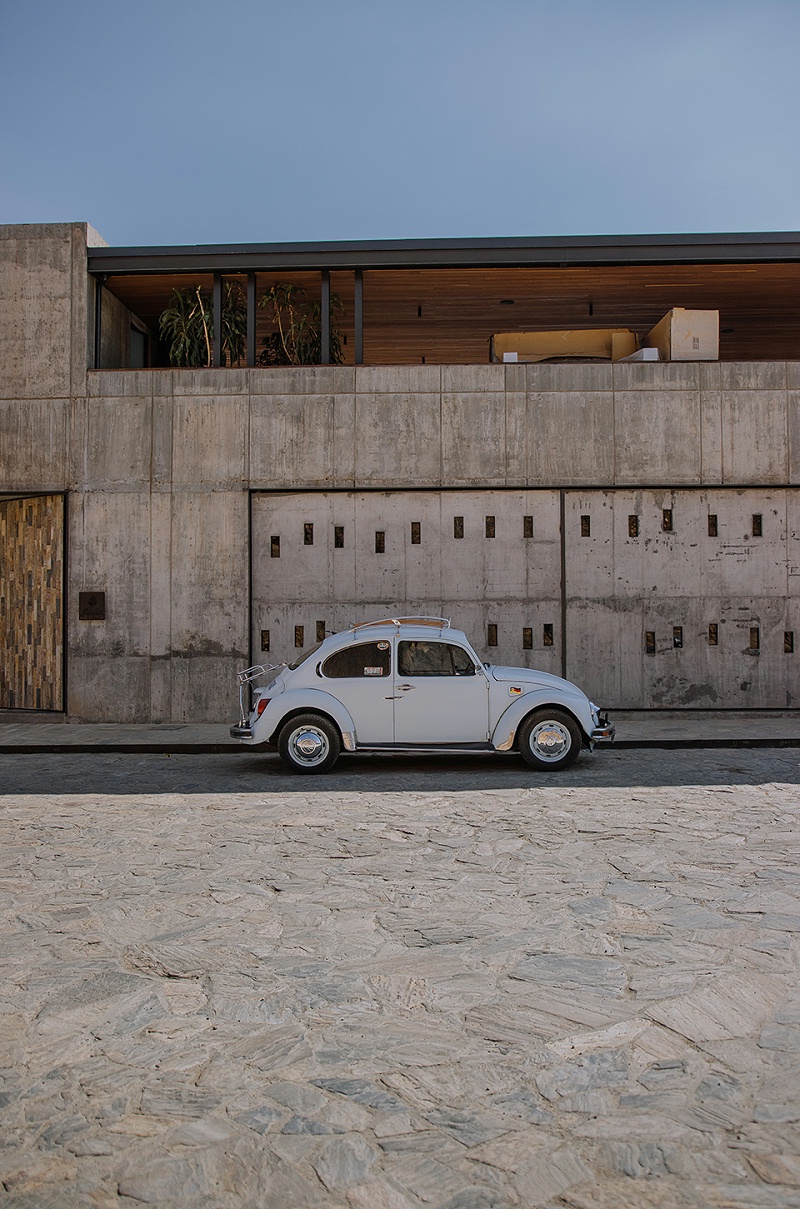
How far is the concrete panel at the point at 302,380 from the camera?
50.7 feet

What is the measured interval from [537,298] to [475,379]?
10.9 feet

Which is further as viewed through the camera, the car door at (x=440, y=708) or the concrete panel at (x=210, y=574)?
the concrete panel at (x=210, y=574)

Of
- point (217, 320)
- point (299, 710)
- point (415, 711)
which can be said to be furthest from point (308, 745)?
point (217, 320)

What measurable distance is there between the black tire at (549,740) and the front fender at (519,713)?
0.08 metres

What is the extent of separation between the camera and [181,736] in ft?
43.7

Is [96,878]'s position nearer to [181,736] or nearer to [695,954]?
[695,954]

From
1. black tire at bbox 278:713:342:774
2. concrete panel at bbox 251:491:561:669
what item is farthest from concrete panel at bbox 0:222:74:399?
black tire at bbox 278:713:342:774

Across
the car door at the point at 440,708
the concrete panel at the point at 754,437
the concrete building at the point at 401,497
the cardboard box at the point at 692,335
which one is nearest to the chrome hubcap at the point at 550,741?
the car door at the point at 440,708

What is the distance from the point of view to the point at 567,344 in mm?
17312

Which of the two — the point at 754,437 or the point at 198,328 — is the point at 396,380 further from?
the point at 754,437

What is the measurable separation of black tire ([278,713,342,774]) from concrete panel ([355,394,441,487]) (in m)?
5.90

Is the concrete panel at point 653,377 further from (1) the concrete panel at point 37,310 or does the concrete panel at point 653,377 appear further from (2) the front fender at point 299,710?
(1) the concrete panel at point 37,310

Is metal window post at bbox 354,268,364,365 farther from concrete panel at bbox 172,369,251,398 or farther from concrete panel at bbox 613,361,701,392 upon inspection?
concrete panel at bbox 613,361,701,392

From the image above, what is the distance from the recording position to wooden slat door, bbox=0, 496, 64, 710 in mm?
15633
